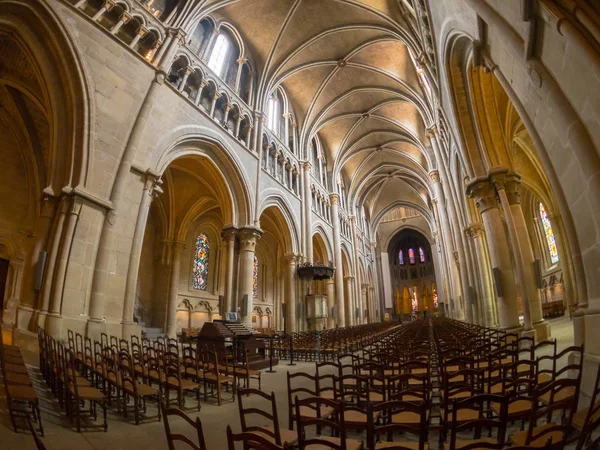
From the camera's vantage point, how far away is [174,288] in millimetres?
16719

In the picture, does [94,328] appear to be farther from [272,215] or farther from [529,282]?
[272,215]

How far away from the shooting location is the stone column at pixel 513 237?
288 inches

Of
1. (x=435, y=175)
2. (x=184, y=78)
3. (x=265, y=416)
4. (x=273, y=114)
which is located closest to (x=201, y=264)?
(x=273, y=114)

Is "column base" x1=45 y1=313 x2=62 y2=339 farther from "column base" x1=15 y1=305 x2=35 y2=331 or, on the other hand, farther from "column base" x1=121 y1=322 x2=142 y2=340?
"column base" x1=121 y1=322 x2=142 y2=340

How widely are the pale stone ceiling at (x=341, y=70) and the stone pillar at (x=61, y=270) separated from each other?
30.6 feet

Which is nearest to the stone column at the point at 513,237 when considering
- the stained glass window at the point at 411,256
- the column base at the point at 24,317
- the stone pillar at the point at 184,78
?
the stone pillar at the point at 184,78

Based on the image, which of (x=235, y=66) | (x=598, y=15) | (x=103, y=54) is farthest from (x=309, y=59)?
(x=598, y=15)

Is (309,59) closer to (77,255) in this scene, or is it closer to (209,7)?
(209,7)

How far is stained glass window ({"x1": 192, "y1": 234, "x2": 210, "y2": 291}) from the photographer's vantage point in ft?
63.2

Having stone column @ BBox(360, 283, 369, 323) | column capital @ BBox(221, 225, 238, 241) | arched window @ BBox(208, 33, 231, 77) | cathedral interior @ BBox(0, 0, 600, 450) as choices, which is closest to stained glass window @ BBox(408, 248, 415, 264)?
stone column @ BBox(360, 283, 369, 323)

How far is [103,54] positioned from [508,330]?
1272cm

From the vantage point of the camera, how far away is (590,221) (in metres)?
3.40

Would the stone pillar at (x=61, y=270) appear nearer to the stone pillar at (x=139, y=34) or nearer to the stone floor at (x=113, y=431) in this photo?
the stone floor at (x=113, y=431)

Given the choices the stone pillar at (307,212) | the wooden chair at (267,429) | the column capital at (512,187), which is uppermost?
the stone pillar at (307,212)
